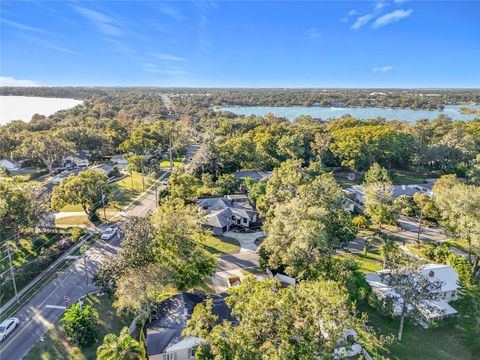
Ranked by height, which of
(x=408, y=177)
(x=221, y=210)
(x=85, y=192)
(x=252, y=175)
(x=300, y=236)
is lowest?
(x=408, y=177)

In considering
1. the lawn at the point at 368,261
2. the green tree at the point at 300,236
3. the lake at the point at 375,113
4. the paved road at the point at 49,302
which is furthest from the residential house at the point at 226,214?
the lake at the point at 375,113

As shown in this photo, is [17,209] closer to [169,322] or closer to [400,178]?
[169,322]

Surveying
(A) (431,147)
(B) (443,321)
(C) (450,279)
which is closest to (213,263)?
(B) (443,321)

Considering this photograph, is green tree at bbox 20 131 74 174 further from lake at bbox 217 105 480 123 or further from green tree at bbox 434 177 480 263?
lake at bbox 217 105 480 123

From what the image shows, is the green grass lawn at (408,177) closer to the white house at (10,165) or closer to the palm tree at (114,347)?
the palm tree at (114,347)

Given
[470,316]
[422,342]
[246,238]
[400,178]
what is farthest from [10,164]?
[400,178]

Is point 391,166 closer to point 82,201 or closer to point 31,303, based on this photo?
point 82,201
